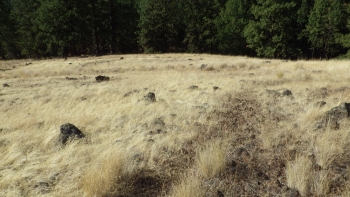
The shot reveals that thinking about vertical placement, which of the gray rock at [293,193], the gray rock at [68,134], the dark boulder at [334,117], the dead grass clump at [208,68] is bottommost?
the gray rock at [293,193]

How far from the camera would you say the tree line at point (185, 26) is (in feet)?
105

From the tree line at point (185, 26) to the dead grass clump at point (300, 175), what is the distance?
106 ft

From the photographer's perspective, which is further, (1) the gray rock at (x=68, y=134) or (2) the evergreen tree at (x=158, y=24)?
(2) the evergreen tree at (x=158, y=24)

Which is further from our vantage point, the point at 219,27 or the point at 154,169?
the point at 219,27

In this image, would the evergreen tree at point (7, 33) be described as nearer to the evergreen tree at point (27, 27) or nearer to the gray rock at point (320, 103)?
the evergreen tree at point (27, 27)

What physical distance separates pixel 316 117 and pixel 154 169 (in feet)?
12.9

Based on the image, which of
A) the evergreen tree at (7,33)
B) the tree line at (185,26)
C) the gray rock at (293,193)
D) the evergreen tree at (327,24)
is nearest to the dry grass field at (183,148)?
the gray rock at (293,193)

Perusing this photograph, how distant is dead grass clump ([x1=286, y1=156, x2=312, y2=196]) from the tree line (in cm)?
3239

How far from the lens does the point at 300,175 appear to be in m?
3.13

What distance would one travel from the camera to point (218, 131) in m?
4.84

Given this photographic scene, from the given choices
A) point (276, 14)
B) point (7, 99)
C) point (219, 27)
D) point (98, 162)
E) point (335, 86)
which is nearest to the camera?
point (98, 162)

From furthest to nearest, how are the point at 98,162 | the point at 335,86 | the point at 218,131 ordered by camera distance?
the point at 335,86, the point at 218,131, the point at 98,162

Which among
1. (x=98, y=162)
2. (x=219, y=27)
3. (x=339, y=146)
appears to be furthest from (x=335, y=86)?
(x=219, y=27)

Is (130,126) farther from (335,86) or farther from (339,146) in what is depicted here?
(335,86)
